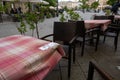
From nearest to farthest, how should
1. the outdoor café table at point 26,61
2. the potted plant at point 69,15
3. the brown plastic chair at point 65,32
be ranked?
the outdoor café table at point 26,61 < the brown plastic chair at point 65,32 < the potted plant at point 69,15

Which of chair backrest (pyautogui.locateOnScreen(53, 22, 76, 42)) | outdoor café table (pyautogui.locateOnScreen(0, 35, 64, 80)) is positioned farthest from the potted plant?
outdoor café table (pyautogui.locateOnScreen(0, 35, 64, 80))

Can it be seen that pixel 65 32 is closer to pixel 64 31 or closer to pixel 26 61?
pixel 64 31

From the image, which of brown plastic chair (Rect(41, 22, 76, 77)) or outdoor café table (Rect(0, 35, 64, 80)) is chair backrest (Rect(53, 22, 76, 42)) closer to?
brown plastic chair (Rect(41, 22, 76, 77))

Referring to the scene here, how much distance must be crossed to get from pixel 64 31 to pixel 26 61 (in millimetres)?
1676

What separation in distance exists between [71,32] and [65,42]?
252 mm

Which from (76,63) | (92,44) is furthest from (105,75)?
(92,44)

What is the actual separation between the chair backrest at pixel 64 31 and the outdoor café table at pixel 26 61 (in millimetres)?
1074

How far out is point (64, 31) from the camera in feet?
9.10

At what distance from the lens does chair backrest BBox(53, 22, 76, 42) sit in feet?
8.86

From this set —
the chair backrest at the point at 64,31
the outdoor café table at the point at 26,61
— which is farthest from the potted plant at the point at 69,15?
the outdoor café table at the point at 26,61

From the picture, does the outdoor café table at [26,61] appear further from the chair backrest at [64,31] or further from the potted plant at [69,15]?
the potted plant at [69,15]

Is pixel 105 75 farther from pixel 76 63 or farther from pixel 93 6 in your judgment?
pixel 93 6

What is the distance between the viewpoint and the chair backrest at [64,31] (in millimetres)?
2699

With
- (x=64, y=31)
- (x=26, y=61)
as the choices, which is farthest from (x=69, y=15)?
(x=26, y=61)
